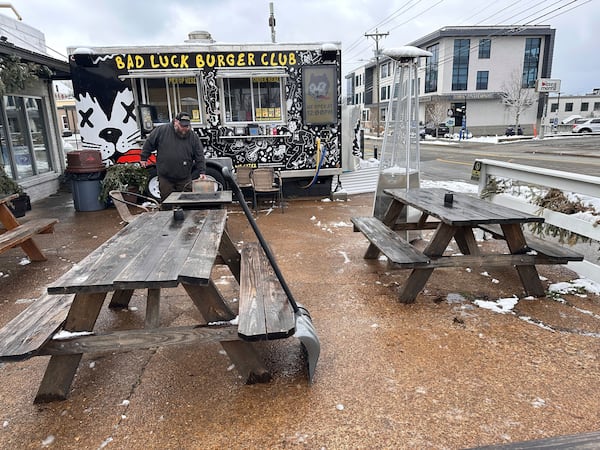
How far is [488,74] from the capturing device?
41.9 m

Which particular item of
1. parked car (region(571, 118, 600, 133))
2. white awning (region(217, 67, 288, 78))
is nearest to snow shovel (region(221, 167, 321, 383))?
white awning (region(217, 67, 288, 78))

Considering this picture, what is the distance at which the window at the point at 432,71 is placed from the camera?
42500 mm

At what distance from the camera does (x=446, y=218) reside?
3.39m

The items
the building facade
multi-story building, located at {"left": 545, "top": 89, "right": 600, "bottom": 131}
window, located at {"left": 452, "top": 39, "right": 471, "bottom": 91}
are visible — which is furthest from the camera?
multi-story building, located at {"left": 545, "top": 89, "right": 600, "bottom": 131}

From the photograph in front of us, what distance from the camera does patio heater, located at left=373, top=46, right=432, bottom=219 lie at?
501 centimetres

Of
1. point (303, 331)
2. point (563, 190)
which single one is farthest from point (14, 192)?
point (563, 190)

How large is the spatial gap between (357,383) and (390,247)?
4.75ft

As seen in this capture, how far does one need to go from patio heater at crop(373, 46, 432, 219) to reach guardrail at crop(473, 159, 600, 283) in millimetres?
1001

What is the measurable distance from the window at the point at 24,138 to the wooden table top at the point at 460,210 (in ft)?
24.6

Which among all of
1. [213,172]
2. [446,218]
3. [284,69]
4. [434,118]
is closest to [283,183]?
[213,172]

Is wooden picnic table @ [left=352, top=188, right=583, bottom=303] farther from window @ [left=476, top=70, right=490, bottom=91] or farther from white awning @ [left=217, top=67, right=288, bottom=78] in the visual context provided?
window @ [left=476, top=70, right=490, bottom=91]

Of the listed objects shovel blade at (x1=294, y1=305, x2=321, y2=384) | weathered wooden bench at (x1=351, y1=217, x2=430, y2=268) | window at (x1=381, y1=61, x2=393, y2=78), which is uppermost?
window at (x1=381, y1=61, x2=393, y2=78)

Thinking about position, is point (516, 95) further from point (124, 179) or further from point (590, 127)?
point (124, 179)

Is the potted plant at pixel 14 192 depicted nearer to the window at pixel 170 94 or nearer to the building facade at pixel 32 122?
the building facade at pixel 32 122
